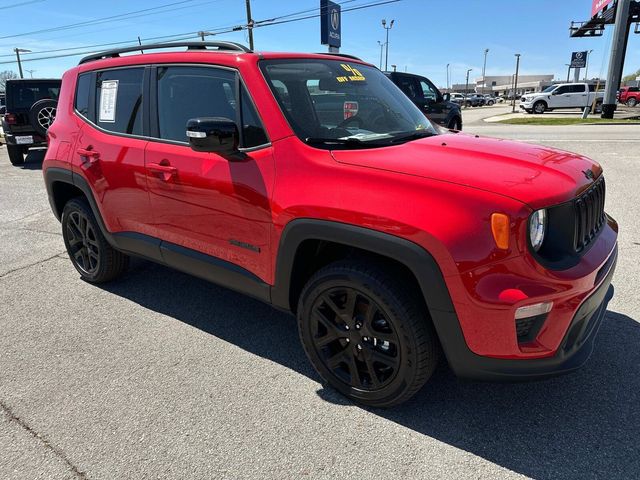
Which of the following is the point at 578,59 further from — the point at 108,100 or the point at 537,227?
the point at 537,227

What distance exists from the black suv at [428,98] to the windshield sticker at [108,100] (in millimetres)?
9429

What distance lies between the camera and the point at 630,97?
38.6 m

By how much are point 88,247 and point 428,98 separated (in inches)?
421

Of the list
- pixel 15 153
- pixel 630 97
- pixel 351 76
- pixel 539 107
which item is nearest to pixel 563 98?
pixel 539 107

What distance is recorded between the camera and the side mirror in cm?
250

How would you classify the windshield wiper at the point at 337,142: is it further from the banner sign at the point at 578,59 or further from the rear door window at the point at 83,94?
the banner sign at the point at 578,59

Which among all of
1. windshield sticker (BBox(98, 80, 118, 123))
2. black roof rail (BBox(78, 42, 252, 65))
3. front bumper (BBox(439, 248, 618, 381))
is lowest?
front bumper (BBox(439, 248, 618, 381))

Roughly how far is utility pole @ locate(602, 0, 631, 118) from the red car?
23.9 meters

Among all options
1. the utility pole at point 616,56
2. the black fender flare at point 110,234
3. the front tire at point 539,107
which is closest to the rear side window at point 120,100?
the black fender flare at point 110,234

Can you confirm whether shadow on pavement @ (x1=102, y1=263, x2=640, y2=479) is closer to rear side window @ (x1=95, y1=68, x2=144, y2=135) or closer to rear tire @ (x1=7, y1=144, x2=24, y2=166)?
rear side window @ (x1=95, y1=68, x2=144, y2=135)

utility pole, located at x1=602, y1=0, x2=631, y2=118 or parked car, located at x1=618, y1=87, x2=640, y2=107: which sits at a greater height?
utility pole, located at x1=602, y1=0, x2=631, y2=118

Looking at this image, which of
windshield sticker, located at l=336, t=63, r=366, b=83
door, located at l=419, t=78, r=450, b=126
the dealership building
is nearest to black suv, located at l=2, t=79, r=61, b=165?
door, located at l=419, t=78, r=450, b=126

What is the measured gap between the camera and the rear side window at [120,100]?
3.37 meters

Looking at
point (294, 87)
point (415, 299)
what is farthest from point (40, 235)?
point (415, 299)
